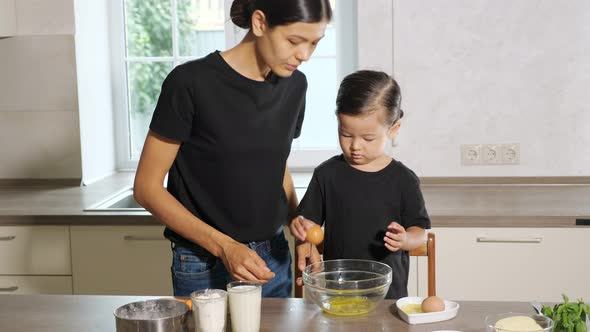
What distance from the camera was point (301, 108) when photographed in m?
1.92

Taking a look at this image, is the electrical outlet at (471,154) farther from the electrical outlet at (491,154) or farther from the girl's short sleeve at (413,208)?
the girl's short sleeve at (413,208)

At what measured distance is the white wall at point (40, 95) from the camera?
3.03 metres

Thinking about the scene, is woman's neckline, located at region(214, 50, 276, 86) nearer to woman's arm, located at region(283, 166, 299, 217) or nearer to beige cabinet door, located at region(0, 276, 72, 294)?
woman's arm, located at region(283, 166, 299, 217)

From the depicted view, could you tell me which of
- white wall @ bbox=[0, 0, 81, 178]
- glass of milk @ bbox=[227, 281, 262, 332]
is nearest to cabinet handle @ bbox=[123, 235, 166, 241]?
white wall @ bbox=[0, 0, 81, 178]

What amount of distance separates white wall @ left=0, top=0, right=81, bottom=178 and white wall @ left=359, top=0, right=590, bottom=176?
3.77ft

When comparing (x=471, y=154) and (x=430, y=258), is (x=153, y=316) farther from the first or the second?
(x=471, y=154)

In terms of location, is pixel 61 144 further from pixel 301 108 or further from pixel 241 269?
pixel 241 269

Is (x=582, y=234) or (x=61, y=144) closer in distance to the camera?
(x=582, y=234)

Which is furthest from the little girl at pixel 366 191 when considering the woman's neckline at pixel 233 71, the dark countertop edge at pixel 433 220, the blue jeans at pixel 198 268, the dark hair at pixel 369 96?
the dark countertop edge at pixel 433 220

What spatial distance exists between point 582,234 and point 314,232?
1.15m

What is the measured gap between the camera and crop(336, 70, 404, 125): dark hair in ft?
5.92

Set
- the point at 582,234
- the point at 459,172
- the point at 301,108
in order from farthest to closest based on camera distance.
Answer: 1. the point at 459,172
2. the point at 582,234
3. the point at 301,108

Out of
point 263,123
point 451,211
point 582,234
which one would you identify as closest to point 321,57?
point 451,211

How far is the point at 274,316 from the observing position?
152cm
